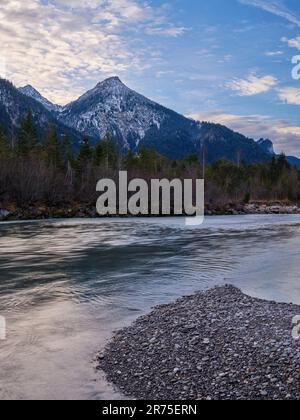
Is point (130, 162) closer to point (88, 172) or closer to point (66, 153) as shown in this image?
point (66, 153)

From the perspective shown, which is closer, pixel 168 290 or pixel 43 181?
pixel 168 290

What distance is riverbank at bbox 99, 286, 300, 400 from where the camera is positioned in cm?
755

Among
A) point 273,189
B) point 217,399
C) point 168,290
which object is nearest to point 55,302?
point 168,290

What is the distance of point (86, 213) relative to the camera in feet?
206

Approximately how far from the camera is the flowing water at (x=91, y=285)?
8867 millimetres

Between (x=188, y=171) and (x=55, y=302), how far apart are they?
91727 mm

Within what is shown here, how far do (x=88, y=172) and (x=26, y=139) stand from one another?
1453cm

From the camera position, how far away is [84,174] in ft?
267

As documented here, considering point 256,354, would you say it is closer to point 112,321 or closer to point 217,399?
point 217,399

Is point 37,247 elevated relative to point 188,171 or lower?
lower

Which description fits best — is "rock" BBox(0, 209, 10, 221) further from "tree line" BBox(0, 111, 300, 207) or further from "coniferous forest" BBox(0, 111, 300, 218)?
"tree line" BBox(0, 111, 300, 207)

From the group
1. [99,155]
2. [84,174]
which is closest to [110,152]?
[99,155]

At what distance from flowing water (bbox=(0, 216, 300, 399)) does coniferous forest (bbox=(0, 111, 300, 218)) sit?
31.5 metres

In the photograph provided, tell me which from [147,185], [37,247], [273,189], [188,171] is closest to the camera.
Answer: [37,247]
